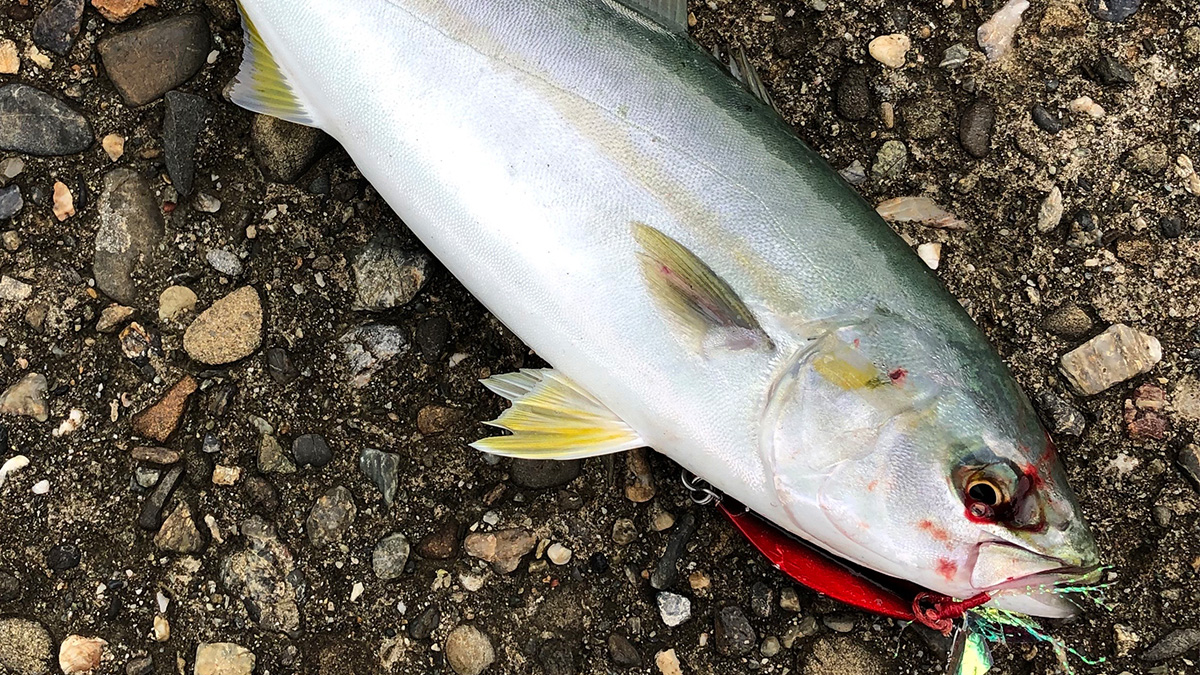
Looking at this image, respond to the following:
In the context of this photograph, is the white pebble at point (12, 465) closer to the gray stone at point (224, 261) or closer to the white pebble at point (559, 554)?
the gray stone at point (224, 261)

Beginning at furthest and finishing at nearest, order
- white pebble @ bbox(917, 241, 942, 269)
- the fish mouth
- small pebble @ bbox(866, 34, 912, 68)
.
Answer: small pebble @ bbox(866, 34, 912, 68) → white pebble @ bbox(917, 241, 942, 269) → the fish mouth

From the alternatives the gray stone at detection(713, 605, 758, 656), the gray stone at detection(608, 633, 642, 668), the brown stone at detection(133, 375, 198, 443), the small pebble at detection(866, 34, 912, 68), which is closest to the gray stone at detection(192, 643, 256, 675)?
the brown stone at detection(133, 375, 198, 443)

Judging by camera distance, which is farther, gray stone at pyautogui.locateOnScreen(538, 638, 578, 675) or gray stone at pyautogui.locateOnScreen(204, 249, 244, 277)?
gray stone at pyautogui.locateOnScreen(204, 249, 244, 277)

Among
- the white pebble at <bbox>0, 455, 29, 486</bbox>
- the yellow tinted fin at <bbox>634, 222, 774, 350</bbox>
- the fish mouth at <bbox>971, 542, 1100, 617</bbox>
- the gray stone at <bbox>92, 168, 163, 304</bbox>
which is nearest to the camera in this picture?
the fish mouth at <bbox>971, 542, 1100, 617</bbox>

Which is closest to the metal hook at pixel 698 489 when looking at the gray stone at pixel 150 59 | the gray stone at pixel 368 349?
the gray stone at pixel 368 349

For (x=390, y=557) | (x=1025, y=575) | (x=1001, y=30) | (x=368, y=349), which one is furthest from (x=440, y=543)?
(x=1001, y=30)

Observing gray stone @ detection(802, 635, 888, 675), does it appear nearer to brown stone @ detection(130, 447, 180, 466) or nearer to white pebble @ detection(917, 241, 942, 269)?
white pebble @ detection(917, 241, 942, 269)

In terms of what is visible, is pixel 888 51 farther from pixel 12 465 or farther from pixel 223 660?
pixel 12 465
